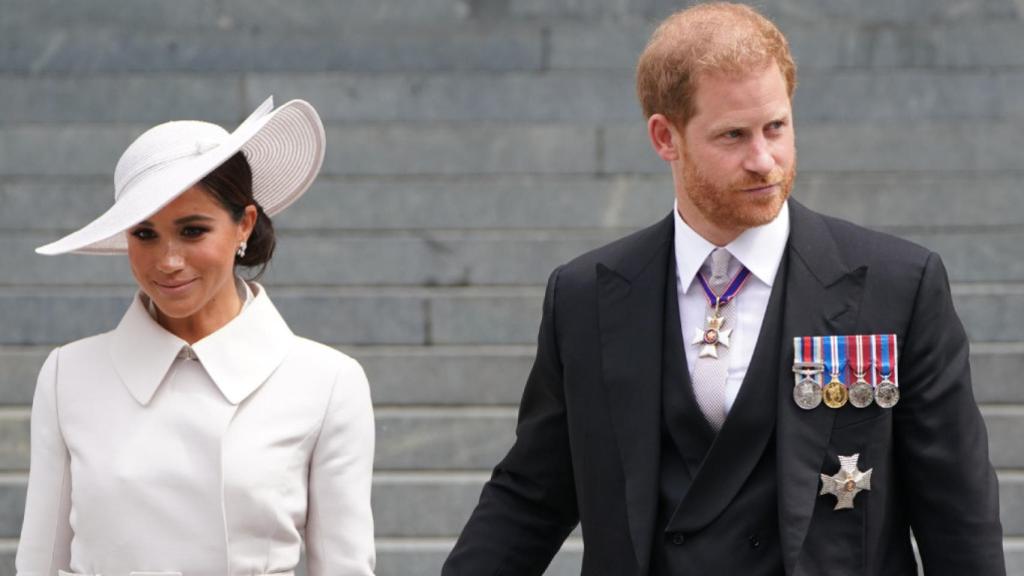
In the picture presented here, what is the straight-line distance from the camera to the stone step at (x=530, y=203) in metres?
6.84

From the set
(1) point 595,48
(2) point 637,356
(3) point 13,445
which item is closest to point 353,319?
(3) point 13,445

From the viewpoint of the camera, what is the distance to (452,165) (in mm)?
7254

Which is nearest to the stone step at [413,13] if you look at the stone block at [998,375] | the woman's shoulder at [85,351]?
the stone block at [998,375]

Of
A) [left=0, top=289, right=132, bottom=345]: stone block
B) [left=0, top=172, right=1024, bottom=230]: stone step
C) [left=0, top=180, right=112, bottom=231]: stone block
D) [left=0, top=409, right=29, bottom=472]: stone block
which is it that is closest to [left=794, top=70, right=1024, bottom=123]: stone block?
[left=0, top=172, right=1024, bottom=230]: stone step

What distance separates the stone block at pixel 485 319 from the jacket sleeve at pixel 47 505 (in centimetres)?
312

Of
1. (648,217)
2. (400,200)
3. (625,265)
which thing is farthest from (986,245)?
(625,265)

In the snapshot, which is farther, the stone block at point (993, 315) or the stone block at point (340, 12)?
the stone block at point (340, 12)

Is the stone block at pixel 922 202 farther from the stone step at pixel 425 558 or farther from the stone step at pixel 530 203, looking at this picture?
the stone step at pixel 425 558

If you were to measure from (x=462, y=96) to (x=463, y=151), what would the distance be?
51 centimetres

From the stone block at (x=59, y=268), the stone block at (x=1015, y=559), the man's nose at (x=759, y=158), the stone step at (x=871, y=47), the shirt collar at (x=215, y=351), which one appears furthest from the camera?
the stone step at (x=871, y=47)

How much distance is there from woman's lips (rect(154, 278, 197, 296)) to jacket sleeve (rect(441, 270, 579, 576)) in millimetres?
673

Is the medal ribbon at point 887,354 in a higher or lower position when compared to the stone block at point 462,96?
lower

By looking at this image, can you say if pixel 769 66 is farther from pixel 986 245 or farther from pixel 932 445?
pixel 986 245

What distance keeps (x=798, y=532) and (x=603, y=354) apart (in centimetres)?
51
